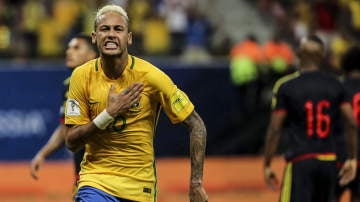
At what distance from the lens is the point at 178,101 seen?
26.4 ft

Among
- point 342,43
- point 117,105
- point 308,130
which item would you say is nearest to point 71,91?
point 117,105

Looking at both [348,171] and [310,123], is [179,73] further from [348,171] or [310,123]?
[310,123]

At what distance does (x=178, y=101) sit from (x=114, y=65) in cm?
56

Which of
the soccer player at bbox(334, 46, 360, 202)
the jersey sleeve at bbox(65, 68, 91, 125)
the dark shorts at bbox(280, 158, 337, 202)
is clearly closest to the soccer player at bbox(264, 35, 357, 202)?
the dark shorts at bbox(280, 158, 337, 202)

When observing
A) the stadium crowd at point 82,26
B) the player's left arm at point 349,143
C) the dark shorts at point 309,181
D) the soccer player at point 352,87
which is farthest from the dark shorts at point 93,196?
the stadium crowd at point 82,26

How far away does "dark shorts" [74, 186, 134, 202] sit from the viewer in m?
7.97

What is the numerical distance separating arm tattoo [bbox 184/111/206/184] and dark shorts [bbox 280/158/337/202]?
214 cm

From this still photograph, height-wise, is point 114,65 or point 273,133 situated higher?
point 114,65

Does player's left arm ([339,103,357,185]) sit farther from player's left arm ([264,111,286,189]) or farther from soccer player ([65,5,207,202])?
soccer player ([65,5,207,202])

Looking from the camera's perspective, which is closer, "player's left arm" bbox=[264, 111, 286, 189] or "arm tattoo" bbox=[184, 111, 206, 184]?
"arm tattoo" bbox=[184, 111, 206, 184]

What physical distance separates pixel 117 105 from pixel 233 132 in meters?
14.5

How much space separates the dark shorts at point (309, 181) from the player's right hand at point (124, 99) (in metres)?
2.73

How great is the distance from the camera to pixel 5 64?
22.1 meters

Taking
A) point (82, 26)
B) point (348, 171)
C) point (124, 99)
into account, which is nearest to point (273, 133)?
point (348, 171)
